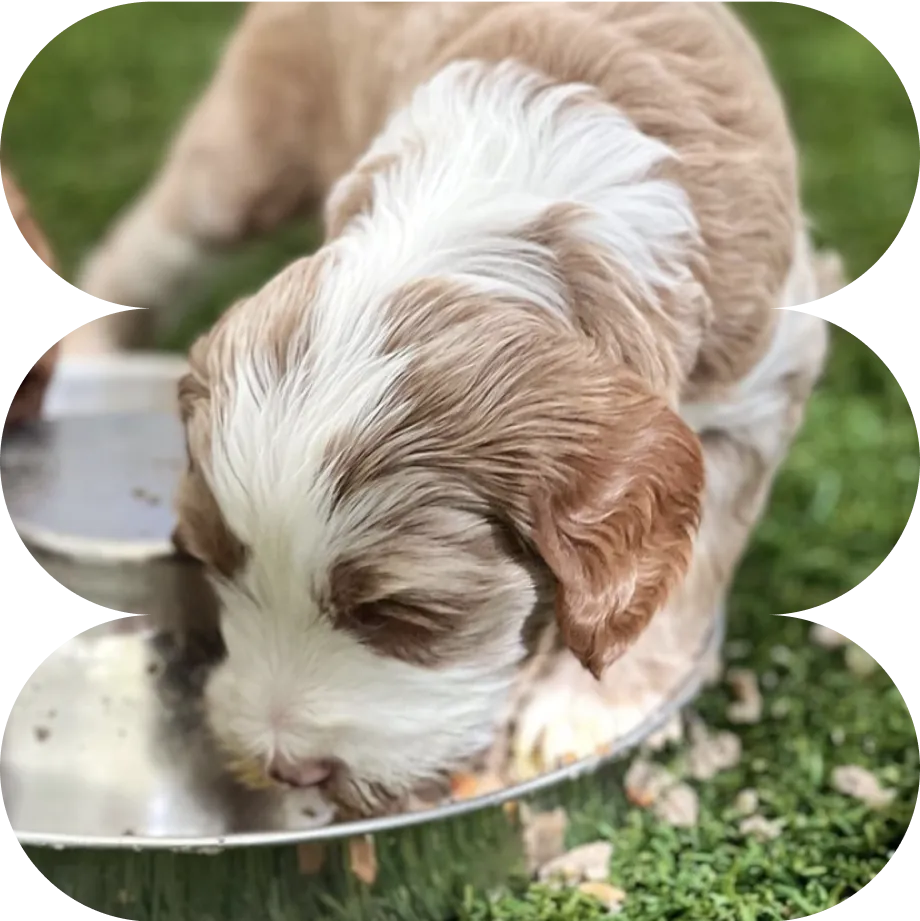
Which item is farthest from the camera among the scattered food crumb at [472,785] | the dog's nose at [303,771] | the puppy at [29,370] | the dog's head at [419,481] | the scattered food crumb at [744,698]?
the puppy at [29,370]

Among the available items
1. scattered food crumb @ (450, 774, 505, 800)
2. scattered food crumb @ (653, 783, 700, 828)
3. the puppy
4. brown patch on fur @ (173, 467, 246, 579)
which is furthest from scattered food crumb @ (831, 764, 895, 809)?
the puppy

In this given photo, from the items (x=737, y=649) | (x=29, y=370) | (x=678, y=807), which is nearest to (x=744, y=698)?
(x=737, y=649)

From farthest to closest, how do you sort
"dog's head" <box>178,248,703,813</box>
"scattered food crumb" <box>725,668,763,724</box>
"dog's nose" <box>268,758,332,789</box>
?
"scattered food crumb" <box>725,668,763,724</box>, "dog's nose" <box>268,758,332,789</box>, "dog's head" <box>178,248,703,813</box>

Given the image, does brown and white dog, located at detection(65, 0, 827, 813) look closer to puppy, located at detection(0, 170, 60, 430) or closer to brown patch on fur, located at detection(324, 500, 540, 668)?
brown patch on fur, located at detection(324, 500, 540, 668)

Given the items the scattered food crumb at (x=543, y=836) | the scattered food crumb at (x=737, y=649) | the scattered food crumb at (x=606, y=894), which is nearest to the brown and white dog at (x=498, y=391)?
the scattered food crumb at (x=543, y=836)

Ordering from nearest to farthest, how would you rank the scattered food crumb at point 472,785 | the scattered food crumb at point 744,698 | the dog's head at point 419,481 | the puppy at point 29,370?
the dog's head at point 419,481
the scattered food crumb at point 472,785
the scattered food crumb at point 744,698
the puppy at point 29,370

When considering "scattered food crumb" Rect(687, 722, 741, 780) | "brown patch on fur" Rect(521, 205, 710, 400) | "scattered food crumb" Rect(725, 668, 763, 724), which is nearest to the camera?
"brown patch on fur" Rect(521, 205, 710, 400)

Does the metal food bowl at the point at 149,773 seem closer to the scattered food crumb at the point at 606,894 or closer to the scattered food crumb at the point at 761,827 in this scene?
the scattered food crumb at the point at 606,894
